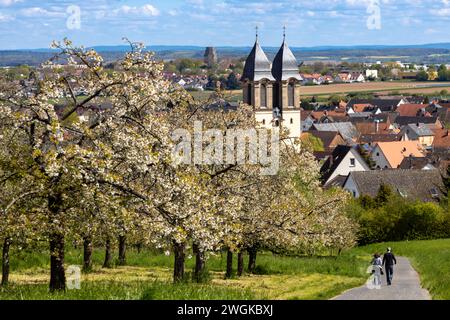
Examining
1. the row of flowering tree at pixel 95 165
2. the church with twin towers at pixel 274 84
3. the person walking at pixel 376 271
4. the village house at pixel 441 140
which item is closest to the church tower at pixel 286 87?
the church with twin towers at pixel 274 84

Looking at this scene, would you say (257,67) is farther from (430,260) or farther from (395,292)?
(395,292)

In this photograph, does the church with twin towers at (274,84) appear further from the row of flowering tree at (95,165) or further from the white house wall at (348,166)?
the row of flowering tree at (95,165)

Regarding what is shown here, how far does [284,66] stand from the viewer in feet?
332

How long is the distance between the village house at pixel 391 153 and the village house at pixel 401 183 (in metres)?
28.1

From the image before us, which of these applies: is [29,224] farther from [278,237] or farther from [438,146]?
[438,146]

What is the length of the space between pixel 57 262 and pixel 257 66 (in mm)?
81363

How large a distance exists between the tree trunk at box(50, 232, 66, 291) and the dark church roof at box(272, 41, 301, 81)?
82.1 meters

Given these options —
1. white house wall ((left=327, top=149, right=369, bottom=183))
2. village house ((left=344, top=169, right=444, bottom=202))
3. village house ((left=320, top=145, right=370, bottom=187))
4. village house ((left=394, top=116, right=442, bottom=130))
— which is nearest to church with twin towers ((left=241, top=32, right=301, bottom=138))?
village house ((left=320, top=145, right=370, bottom=187))

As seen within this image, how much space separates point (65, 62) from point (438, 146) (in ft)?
363

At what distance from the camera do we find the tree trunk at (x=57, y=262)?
19.2 metres

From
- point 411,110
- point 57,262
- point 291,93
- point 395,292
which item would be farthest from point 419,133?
point 57,262

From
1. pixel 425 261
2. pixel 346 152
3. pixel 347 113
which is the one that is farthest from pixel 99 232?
pixel 347 113

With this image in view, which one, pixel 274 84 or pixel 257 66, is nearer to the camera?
pixel 257 66

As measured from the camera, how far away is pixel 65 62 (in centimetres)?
1998
